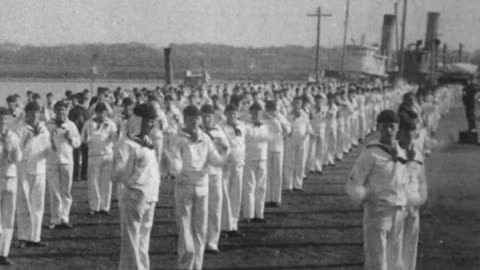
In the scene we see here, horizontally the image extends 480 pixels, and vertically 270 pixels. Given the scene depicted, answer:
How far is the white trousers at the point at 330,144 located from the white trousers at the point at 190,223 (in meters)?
13.8

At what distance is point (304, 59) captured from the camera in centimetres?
15550

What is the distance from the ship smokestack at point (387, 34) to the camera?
300 feet

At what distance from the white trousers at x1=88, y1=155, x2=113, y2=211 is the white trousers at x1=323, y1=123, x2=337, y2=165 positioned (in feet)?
31.8

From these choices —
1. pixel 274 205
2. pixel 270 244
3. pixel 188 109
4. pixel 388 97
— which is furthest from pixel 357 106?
pixel 188 109

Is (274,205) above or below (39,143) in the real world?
below

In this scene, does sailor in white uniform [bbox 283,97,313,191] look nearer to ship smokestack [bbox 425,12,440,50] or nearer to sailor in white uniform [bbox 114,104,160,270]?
sailor in white uniform [bbox 114,104,160,270]

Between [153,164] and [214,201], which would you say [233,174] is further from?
[153,164]

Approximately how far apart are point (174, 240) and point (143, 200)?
3.28 metres

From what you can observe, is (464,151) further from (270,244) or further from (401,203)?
(401,203)

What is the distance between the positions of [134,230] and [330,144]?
1498 cm

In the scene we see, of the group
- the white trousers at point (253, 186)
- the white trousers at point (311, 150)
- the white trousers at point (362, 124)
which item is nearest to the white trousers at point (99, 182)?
the white trousers at point (253, 186)

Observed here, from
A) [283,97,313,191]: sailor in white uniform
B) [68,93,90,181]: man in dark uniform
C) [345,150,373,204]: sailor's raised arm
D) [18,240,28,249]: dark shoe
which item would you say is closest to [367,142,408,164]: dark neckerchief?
[345,150,373,204]: sailor's raised arm

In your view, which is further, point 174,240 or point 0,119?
point 174,240

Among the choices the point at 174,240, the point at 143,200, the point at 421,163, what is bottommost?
the point at 174,240
